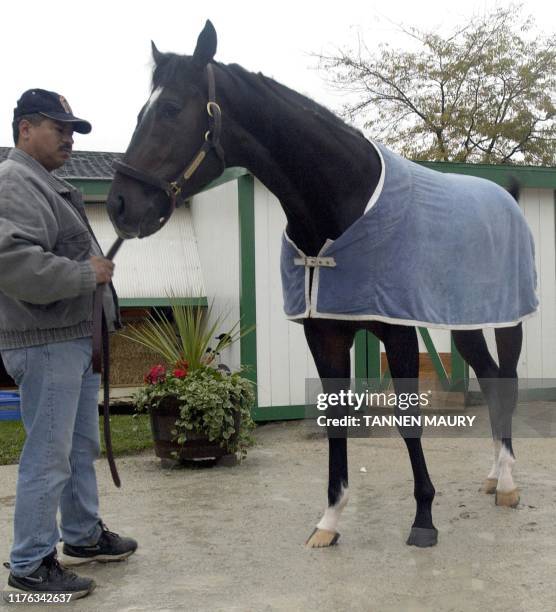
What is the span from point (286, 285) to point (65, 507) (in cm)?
140

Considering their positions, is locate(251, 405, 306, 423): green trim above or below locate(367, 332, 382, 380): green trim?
below

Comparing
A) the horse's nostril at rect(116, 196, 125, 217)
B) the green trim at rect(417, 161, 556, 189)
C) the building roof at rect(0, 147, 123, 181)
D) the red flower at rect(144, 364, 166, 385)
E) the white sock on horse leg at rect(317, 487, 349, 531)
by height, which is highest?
the building roof at rect(0, 147, 123, 181)

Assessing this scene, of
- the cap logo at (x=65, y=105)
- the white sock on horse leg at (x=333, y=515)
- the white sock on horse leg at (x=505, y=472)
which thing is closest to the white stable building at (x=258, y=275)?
the white sock on horse leg at (x=505, y=472)

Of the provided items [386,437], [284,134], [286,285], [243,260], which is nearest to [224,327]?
[243,260]

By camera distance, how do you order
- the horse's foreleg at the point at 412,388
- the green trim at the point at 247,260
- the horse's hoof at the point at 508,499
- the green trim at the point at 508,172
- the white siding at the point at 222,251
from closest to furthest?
the horse's foreleg at the point at 412,388, the horse's hoof at the point at 508,499, the green trim at the point at 247,260, the white siding at the point at 222,251, the green trim at the point at 508,172

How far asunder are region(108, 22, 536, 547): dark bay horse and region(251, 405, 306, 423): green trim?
3.25 m

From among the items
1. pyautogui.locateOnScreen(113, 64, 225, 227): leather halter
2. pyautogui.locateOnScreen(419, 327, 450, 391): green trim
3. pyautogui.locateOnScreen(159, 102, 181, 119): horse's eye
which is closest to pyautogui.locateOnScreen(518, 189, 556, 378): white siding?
pyautogui.locateOnScreen(419, 327, 450, 391): green trim

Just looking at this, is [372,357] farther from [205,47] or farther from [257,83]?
[205,47]

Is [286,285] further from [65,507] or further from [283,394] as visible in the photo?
[283,394]

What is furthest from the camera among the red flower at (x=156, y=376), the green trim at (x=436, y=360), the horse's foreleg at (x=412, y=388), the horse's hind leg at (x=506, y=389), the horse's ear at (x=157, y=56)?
the green trim at (x=436, y=360)

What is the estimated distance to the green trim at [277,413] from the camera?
21.8ft

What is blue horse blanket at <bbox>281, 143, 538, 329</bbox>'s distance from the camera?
313 centimetres

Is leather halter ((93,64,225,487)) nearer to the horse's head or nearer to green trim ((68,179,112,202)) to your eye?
the horse's head

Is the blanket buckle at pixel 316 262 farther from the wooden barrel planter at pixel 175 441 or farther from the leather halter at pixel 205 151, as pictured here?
the wooden barrel planter at pixel 175 441
